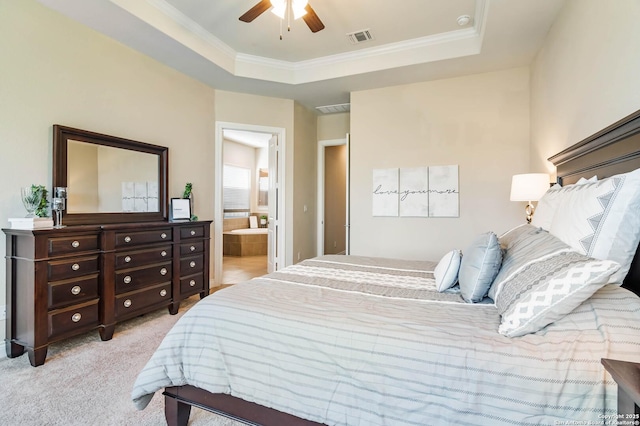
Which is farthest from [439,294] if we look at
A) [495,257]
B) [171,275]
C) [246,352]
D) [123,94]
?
[123,94]

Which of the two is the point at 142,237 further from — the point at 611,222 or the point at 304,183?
the point at 611,222

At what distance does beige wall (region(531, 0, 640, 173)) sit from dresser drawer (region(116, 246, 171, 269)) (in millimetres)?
3651

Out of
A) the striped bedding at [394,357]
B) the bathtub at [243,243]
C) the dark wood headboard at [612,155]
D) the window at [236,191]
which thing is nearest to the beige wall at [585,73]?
the dark wood headboard at [612,155]

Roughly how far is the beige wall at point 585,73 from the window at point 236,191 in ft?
20.9

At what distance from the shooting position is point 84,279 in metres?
2.46

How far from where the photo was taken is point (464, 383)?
101 cm

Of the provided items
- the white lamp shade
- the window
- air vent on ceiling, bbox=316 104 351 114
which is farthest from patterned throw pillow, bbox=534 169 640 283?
the window

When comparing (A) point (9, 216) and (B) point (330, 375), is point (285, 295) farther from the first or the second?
(A) point (9, 216)

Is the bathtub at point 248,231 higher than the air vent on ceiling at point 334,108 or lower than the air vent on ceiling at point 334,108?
lower

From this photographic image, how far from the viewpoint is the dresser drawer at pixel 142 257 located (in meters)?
2.74

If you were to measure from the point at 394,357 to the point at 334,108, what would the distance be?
462cm

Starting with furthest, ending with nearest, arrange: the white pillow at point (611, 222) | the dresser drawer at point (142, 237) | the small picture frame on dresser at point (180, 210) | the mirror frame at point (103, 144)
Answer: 1. the small picture frame on dresser at point (180, 210)
2. the dresser drawer at point (142, 237)
3. the mirror frame at point (103, 144)
4. the white pillow at point (611, 222)

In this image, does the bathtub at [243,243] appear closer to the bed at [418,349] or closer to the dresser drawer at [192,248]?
the dresser drawer at [192,248]

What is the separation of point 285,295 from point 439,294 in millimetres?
830
